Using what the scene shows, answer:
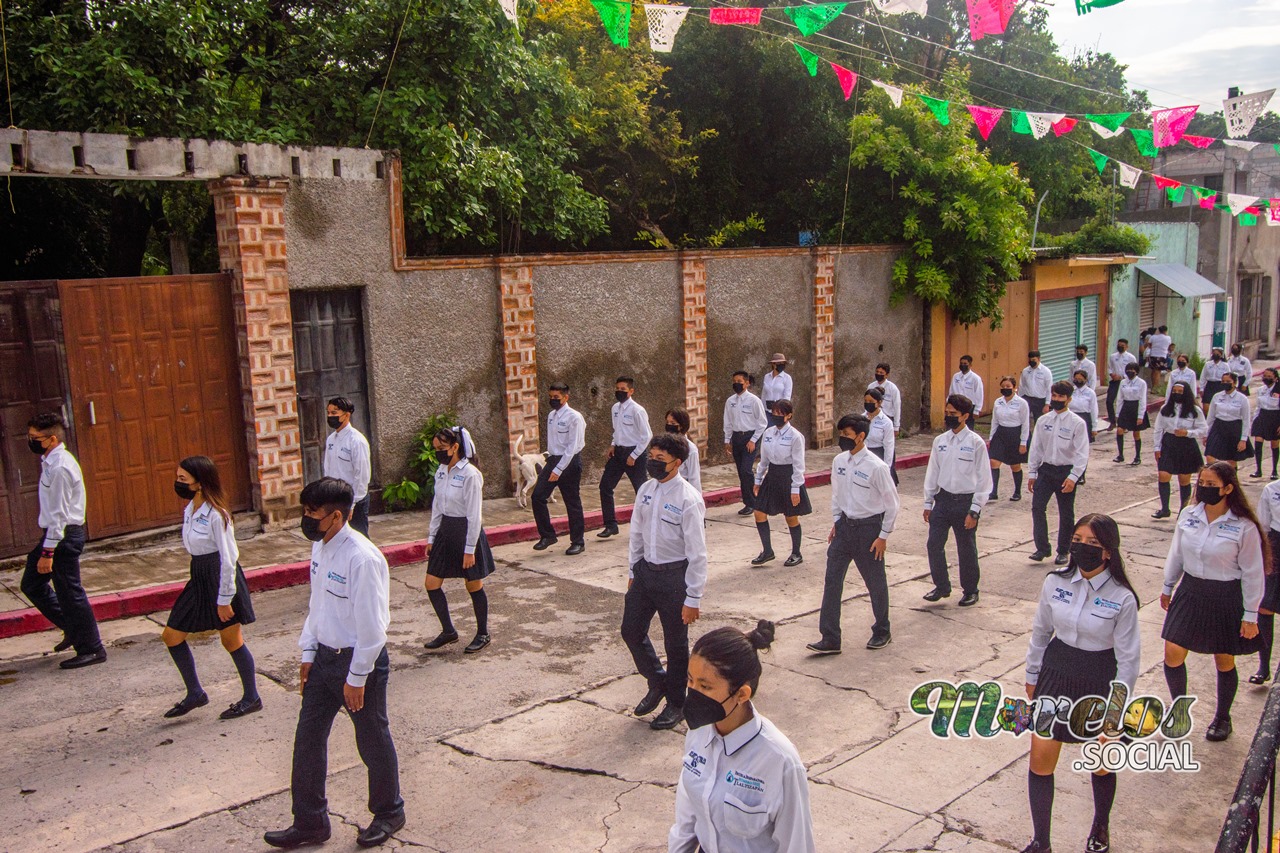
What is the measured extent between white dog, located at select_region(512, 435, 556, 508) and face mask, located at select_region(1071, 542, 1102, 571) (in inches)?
305

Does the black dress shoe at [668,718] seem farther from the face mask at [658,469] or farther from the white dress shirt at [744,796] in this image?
the white dress shirt at [744,796]

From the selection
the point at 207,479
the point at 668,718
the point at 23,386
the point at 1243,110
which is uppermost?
the point at 1243,110

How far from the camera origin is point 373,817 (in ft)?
18.0

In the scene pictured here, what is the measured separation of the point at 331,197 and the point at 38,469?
4061 mm

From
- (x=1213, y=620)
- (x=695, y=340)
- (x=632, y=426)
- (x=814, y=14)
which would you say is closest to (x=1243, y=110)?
(x=814, y=14)

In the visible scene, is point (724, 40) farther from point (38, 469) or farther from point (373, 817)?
point (373, 817)

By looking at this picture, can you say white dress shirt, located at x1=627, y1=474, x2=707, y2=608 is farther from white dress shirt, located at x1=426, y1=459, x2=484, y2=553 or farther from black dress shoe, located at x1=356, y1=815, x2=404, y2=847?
black dress shoe, located at x1=356, y1=815, x2=404, y2=847

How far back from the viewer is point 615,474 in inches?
465

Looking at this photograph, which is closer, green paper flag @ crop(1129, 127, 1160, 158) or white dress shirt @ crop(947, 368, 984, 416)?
white dress shirt @ crop(947, 368, 984, 416)

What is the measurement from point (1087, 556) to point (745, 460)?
7852mm

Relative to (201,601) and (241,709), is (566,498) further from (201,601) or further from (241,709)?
(201,601)

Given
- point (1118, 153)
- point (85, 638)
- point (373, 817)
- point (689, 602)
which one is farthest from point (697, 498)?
point (1118, 153)

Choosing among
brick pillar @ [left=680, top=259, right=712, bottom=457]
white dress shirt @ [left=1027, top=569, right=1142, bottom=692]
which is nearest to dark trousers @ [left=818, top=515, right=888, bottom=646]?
white dress shirt @ [left=1027, top=569, right=1142, bottom=692]

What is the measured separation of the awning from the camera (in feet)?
90.7
